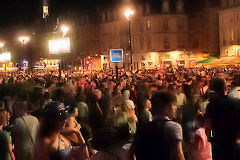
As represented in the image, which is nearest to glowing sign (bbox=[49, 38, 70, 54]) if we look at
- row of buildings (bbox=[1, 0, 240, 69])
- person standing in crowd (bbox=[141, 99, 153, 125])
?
person standing in crowd (bbox=[141, 99, 153, 125])

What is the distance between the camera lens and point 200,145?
5.38m

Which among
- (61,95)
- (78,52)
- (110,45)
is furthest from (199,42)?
(61,95)

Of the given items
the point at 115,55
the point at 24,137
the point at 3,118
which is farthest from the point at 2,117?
the point at 115,55

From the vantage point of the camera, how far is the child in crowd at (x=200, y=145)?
531cm

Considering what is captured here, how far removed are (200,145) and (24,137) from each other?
2330 millimetres

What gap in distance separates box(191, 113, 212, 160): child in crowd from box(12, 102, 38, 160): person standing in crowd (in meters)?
2.13

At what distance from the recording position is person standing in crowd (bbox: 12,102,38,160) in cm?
548

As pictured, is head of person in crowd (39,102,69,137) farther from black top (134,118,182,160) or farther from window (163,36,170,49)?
window (163,36,170,49)

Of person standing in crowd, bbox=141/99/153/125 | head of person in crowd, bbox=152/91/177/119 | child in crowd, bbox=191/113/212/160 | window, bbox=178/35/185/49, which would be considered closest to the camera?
head of person in crowd, bbox=152/91/177/119

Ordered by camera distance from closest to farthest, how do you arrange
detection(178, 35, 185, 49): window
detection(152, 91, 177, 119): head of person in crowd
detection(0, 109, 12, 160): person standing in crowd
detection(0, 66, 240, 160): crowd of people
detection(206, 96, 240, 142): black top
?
detection(0, 66, 240, 160): crowd of people < detection(152, 91, 177, 119): head of person in crowd < detection(206, 96, 240, 142): black top < detection(0, 109, 12, 160): person standing in crowd < detection(178, 35, 185, 49): window

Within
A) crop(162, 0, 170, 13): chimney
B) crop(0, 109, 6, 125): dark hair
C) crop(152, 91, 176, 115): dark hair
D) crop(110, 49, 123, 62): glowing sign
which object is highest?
crop(162, 0, 170, 13): chimney

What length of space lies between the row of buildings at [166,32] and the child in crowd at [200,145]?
50771 millimetres

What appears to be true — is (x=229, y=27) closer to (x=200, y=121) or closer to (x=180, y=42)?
(x=180, y=42)

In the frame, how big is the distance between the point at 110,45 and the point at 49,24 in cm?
3384
